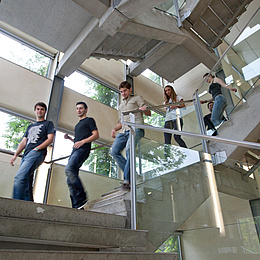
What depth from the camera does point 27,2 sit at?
4668 mm

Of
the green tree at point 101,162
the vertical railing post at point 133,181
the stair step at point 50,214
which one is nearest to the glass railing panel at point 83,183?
the green tree at point 101,162

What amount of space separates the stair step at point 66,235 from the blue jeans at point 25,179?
3.39ft

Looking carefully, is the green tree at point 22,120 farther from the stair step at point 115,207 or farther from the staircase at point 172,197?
the staircase at point 172,197

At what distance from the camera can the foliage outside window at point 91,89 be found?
6.62 metres

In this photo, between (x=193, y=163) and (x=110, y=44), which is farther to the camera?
(x=110, y=44)

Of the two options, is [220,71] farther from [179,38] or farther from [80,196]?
[80,196]

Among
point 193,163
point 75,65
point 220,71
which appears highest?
point 75,65

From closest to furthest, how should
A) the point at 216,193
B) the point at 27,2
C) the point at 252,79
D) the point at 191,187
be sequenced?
1. the point at 216,193
2. the point at 191,187
3. the point at 252,79
4. the point at 27,2

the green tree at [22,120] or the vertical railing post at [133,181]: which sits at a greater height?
the green tree at [22,120]

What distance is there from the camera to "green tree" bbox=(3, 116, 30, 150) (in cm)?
491

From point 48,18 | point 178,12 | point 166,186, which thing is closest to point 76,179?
point 166,186

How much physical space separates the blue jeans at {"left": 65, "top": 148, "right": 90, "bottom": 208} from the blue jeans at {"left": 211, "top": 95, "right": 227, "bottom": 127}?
7.23 feet

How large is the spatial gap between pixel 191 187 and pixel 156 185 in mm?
341

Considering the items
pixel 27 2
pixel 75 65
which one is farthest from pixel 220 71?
pixel 27 2
